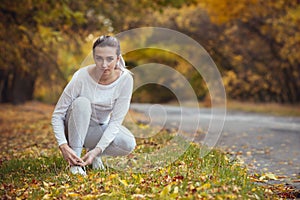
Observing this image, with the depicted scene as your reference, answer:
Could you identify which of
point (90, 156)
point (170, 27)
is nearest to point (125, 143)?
point (90, 156)

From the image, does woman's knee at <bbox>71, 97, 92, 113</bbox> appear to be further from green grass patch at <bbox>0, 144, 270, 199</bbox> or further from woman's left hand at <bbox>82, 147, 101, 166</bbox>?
green grass patch at <bbox>0, 144, 270, 199</bbox>

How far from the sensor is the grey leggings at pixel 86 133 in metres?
4.88

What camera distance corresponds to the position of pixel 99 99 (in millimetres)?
5020

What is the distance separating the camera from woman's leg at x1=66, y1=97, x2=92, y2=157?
4.86m

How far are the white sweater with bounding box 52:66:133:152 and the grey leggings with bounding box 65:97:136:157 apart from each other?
80mm

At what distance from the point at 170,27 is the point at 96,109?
18643 millimetres

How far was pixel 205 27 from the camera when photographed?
80.2 ft

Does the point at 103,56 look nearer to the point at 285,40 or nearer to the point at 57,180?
the point at 57,180

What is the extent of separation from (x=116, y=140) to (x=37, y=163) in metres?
1.36

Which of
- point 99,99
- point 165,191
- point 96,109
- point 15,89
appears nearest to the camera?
point 165,191

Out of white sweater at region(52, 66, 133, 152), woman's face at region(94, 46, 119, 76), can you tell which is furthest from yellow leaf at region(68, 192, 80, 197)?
woman's face at region(94, 46, 119, 76)

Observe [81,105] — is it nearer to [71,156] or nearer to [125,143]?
[71,156]

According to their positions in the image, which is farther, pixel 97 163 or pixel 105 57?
pixel 97 163

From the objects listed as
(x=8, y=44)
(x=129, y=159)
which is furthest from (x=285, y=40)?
(x=129, y=159)
